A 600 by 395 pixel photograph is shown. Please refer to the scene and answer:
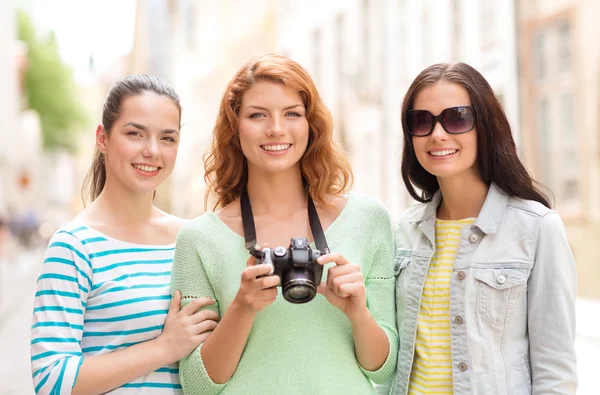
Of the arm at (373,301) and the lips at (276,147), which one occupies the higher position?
the lips at (276,147)

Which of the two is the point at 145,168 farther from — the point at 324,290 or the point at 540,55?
the point at 540,55

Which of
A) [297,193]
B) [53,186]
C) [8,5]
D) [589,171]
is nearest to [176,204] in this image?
[8,5]

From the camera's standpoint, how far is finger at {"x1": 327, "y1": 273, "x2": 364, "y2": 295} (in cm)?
206

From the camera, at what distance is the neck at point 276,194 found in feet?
7.97

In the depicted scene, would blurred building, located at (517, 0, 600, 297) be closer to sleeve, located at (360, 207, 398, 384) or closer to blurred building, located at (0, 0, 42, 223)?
sleeve, located at (360, 207, 398, 384)

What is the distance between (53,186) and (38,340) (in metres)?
48.5

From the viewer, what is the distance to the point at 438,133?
2.26m

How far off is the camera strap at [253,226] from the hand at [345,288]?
0.49ft

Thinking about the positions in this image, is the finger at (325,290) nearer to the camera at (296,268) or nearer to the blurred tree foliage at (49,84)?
the camera at (296,268)

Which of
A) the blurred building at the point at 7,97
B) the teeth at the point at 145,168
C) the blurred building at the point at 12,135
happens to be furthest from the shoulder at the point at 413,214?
the blurred building at the point at 7,97

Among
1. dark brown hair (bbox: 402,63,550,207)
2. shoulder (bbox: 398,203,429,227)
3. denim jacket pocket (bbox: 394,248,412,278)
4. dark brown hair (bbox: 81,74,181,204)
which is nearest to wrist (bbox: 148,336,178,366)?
dark brown hair (bbox: 81,74,181,204)

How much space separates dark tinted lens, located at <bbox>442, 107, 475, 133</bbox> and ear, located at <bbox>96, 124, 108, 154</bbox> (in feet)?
3.81

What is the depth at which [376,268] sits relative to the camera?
2.38 m

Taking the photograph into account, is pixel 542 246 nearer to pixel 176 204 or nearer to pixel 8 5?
pixel 176 204
